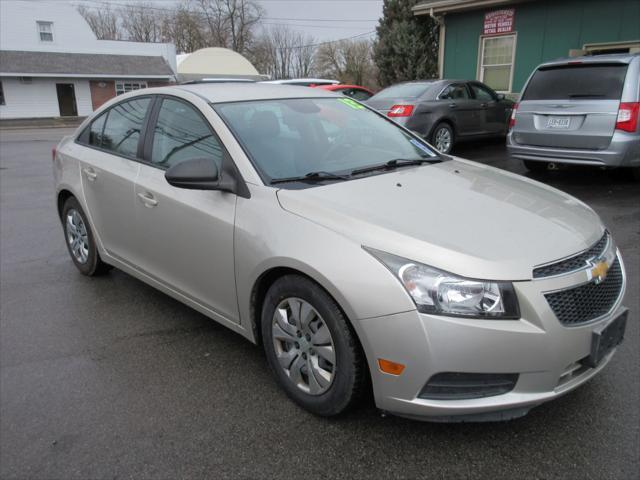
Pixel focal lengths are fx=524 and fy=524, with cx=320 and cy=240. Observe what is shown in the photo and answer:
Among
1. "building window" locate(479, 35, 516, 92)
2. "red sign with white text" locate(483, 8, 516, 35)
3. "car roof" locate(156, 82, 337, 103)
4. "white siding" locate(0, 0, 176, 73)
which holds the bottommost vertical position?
"car roof" locate(156, 82, 337, 103)

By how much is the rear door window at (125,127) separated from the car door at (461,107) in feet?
22.9

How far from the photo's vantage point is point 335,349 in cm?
245

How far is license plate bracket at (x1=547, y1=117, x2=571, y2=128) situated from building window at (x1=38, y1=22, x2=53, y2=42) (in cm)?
3995

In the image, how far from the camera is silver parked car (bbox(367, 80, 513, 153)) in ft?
31.5

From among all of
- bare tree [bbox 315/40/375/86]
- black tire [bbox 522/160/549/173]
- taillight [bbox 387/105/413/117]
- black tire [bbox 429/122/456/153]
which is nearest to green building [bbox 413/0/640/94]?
black tire [bbox 429/122/456/153]

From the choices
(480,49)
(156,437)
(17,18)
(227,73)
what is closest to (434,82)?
(480,49)

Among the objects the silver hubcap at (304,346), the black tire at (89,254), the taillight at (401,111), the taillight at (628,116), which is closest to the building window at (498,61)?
the taillight at (401,111)

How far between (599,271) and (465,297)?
0.76 metres

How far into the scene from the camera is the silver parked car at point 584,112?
6488 mm

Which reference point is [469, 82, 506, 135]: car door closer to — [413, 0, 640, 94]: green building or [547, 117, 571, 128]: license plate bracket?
[413, 0, 640, 94]: green building

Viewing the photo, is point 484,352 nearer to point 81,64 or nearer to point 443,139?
point 443,139

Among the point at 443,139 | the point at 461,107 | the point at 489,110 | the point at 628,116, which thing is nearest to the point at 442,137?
the point at 443,139

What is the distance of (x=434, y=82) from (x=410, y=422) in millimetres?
8752

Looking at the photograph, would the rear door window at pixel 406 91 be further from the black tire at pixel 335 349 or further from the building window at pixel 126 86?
the building window at pixel 126 86
